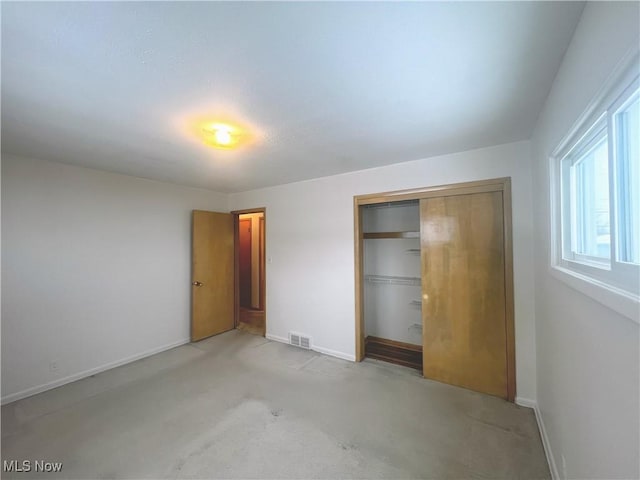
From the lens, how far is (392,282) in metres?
3.78

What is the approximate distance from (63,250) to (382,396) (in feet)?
12.1

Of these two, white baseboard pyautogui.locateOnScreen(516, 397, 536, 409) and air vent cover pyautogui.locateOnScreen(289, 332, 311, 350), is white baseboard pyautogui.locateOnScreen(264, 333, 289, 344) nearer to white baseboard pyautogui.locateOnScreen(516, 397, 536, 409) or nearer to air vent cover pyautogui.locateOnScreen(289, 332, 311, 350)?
air vent cover pyautogui.locateOnScreen(289, 332, 311, 350)

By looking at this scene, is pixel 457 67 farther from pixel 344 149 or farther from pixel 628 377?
pixel 628 377

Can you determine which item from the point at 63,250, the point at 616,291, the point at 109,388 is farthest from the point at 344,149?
the point at 109,388

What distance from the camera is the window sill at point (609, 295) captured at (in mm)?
688

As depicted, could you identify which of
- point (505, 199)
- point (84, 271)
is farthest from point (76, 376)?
point (505, 199)

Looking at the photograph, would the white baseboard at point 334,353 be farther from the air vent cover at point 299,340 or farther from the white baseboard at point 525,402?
the white baseboard at point 525,402

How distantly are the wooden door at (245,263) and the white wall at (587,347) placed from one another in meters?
5.54

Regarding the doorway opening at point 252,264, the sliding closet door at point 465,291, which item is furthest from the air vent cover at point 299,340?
the doorway opening at point 252,264

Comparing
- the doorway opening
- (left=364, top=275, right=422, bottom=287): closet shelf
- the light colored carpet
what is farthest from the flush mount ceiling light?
the doorway opening

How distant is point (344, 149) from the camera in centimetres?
248

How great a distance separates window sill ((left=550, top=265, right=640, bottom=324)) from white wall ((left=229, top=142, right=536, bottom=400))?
135 cm

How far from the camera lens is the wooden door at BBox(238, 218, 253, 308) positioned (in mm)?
6242

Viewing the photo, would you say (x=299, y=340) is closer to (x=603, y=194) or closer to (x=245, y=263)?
(x=245, y=263)
